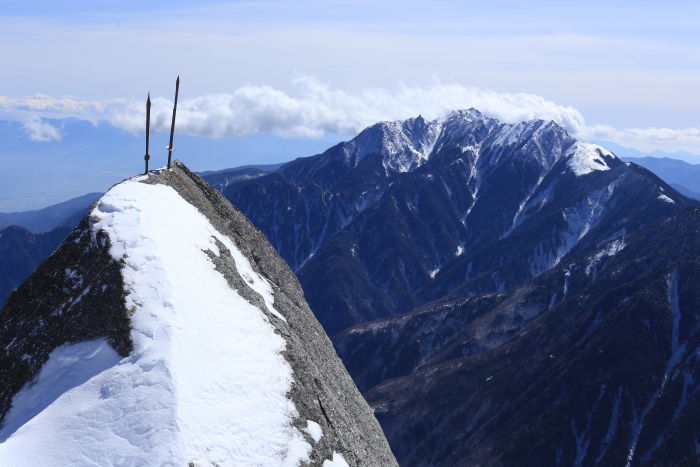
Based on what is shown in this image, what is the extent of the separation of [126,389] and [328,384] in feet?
52.9

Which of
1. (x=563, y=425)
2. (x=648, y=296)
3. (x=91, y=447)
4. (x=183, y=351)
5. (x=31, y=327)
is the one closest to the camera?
(x=91, y=447)

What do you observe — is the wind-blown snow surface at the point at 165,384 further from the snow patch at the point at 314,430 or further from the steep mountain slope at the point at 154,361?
the snow patch at the point at 314,430

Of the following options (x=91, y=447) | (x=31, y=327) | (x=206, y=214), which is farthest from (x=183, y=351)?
(x=206, y=214)

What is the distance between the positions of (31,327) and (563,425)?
16101 centimetres

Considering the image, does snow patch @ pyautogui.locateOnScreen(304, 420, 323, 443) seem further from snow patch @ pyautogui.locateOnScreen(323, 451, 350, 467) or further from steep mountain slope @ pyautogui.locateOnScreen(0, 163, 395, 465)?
snow patch @ pyautogui.locateOnScreen(323, 451, 350, 467)

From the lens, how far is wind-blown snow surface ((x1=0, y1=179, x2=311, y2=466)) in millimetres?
27688

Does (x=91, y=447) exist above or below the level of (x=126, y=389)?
below

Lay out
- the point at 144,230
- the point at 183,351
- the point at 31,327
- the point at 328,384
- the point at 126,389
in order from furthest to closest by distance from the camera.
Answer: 1. the point at 328,384
2. the point at 144,230
3. the point at 31,327
4. the point at 183,351
5. the point at 126,389

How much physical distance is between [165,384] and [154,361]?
1443 mm

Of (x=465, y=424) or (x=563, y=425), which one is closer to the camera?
(x=563, y=425)

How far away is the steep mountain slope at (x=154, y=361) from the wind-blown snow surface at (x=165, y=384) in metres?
0.06

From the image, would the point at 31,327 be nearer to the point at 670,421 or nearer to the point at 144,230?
the point at 144,230

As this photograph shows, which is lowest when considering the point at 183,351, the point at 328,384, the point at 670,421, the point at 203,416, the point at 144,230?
the point at 670,421

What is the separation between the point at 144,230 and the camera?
37469 millimetres
